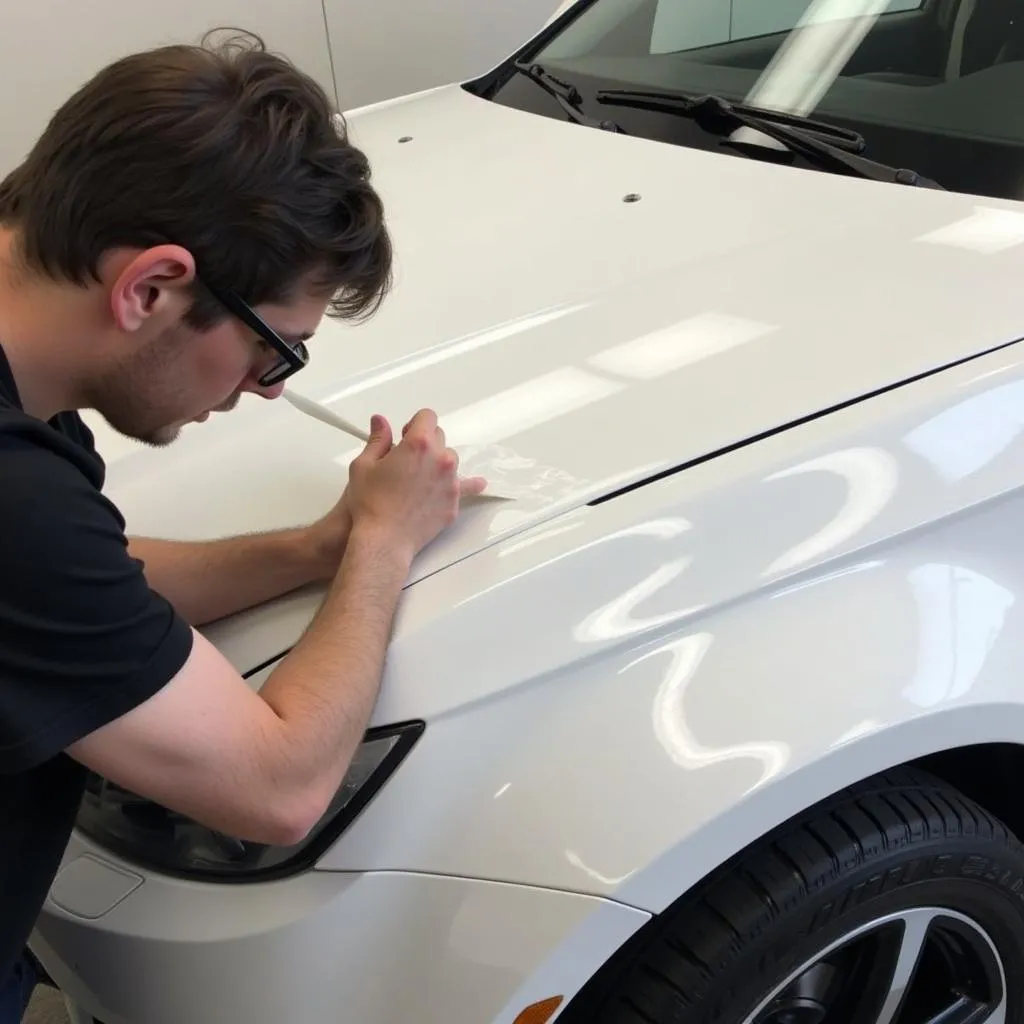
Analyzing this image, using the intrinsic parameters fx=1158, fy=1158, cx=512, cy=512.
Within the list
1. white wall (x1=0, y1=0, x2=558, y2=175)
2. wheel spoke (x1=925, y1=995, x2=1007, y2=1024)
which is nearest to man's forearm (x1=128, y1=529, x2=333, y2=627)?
wheel spoke (x1=925, y1=995, x2=1007, y2=1024)

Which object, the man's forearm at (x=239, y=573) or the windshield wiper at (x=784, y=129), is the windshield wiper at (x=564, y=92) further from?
the man's forearm at (x=239, y=573)

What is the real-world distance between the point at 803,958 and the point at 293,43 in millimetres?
3570

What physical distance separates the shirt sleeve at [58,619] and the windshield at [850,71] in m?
1.18

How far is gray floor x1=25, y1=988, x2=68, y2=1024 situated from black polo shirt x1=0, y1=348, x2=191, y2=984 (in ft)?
3.94

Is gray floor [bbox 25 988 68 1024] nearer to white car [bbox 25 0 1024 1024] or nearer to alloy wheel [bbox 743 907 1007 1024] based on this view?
white car [bbox 25 0 1024 1024]

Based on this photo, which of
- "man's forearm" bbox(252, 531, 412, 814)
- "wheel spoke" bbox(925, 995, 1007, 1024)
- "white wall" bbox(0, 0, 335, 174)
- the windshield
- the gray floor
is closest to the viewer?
"man's forearm" bbox(252, 531, 412, 814)

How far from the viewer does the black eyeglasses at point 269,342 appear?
1.00m

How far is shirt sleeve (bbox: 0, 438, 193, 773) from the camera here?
0.82 m

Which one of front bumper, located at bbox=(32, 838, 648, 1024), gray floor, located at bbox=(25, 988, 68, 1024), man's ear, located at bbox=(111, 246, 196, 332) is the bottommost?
gray floor, located at bbox=(25, 988, 68, 1024)

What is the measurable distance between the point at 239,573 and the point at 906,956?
Answer: 0.80 metres

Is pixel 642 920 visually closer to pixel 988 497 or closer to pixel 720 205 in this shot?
pixel 988 497

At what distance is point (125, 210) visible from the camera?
0.97 metres

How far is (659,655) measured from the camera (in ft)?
3.33

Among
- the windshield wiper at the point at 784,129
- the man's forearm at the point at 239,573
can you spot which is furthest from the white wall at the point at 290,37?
the man's forearm at the point at 239,573
